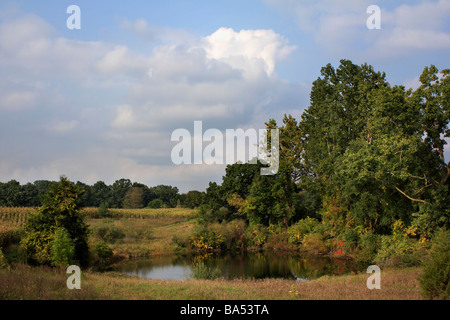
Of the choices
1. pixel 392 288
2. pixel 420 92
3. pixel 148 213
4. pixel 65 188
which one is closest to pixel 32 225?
pixel 65 188

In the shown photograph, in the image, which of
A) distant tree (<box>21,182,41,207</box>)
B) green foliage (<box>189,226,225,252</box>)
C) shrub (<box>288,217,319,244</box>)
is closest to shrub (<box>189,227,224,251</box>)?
green foliage (<box>189,226,225,252</box>)

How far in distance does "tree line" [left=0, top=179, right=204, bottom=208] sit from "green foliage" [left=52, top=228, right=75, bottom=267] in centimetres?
6318

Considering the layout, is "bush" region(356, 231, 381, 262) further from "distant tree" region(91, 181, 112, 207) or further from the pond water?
"distant tree" region(91, 181, 112, 207)

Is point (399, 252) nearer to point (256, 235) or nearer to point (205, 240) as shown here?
point (256, 235)

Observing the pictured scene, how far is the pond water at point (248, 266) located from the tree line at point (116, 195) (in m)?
46.9

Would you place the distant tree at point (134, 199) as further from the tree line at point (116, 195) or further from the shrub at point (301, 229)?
the shrub at point (301, 229)

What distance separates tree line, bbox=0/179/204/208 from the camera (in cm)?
8325

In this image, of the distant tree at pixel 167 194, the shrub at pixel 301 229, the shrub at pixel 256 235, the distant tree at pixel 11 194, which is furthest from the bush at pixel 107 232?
the distant tree at pixel 167 194

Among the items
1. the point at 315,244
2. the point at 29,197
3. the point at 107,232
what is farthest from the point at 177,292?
the point at 29,197

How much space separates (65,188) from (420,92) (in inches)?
1040

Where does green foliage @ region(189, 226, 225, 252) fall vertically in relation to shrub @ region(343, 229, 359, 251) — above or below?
below

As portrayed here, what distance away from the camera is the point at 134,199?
10881cm

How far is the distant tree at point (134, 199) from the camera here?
10756 cm
